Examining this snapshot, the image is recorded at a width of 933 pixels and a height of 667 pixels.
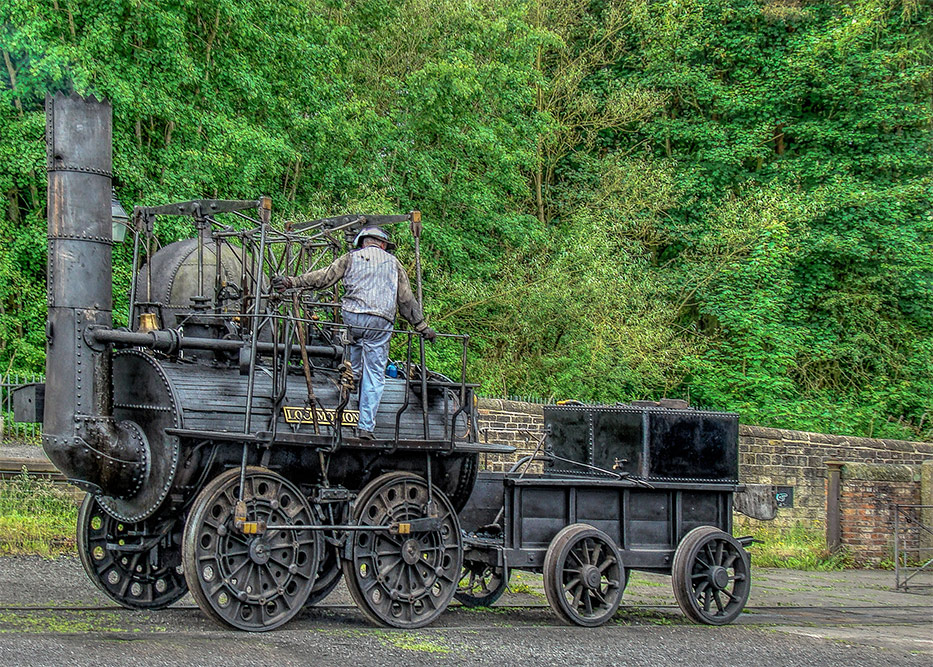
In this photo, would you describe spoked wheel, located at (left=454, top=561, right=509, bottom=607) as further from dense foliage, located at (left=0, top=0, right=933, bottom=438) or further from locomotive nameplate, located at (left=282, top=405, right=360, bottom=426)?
dense foliage, located at (left=0, top=0, right=933, bottom=438)

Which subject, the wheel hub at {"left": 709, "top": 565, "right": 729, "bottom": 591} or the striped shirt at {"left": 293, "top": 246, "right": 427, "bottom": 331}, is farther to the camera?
the wheel hub at {"left": 709, "top": 565, "right": 729, "bottom": 591}

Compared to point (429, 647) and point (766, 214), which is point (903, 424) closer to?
point (766, 214)

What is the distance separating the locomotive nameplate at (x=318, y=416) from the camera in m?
10.2

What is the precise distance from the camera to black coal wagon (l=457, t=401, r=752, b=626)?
Answer: 37.5ft

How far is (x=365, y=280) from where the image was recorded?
10609 mm

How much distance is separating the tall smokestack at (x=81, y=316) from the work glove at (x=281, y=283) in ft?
4.46

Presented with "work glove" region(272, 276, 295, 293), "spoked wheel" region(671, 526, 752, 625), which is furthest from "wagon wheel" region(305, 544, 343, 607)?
"spoked wheel" region(671, 526, 752, 625)

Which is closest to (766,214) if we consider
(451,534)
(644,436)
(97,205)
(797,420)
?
(797,420)

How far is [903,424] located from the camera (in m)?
28.2

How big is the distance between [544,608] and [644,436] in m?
2.11

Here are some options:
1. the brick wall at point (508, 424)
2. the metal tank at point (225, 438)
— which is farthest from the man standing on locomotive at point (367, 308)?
the brick wall at point (508, 424)

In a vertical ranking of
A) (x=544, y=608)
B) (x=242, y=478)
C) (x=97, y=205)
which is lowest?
(x=544, y=608)

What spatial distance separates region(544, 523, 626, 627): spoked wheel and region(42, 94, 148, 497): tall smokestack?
3.79 meters

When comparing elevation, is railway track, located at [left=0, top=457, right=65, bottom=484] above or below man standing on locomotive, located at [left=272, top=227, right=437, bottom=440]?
below
